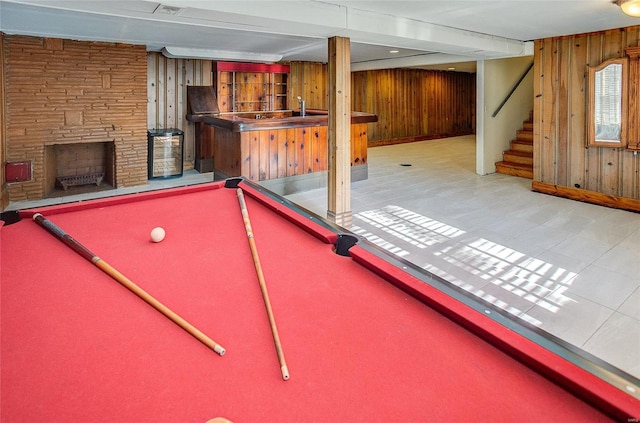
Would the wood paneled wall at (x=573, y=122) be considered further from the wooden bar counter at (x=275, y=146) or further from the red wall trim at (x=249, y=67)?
the red wall trim at (x=249, y=67)

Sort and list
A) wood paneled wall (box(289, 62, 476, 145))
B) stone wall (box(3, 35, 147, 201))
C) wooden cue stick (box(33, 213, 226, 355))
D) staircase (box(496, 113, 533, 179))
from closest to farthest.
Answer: wooden cue stick (box(33, 213, 226, 355)) → stone wall (box(3, 35, 147, 201)) → staircase (box(496, 113, 533, 179)) → wood paneled wall (box(289, 62, 476, 145))

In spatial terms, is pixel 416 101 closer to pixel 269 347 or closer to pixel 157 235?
pixel 157 235

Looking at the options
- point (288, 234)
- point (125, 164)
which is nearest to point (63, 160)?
point (125, 164)

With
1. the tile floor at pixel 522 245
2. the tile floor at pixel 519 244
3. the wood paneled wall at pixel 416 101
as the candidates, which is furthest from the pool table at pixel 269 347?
the wood paneled wall at pixel 416 101

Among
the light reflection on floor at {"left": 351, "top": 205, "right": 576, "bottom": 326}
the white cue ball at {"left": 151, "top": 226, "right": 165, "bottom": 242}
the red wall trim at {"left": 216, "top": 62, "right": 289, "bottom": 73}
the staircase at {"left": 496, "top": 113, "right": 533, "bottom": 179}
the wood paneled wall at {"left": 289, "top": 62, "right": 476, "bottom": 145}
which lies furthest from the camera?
the wood paneled wall at {"left": 289, "top": 62, "right": 476, "bottom": 145}

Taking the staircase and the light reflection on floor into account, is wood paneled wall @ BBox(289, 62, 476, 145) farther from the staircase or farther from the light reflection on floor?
the light reflection on floor

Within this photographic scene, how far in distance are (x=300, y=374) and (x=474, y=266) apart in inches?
107

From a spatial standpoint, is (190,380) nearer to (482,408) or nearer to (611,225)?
(482,408)

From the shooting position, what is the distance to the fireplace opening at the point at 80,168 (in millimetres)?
5883

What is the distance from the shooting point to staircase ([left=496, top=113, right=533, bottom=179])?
6.80m

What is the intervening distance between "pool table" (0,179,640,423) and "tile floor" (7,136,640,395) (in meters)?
1.50

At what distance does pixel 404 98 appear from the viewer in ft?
38.9

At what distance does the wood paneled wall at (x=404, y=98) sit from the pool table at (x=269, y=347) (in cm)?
818

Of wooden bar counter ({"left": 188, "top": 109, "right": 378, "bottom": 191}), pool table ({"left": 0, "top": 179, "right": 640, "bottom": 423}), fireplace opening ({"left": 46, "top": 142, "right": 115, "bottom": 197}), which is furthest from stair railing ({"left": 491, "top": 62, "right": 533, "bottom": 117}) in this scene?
fireplace opening ({"left": 46, "top": 142, "right": 115, "bottom": 197})
